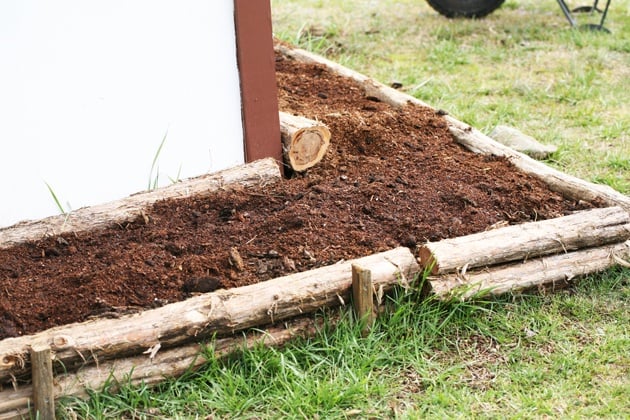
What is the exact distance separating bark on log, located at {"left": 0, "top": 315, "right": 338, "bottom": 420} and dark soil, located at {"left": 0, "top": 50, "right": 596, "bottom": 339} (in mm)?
261

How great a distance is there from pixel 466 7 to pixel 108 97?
5.11m

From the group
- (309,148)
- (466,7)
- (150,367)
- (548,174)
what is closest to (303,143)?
(309,148)

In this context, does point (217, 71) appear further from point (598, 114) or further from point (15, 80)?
point (598, 114)

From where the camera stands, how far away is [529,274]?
3.95 meters

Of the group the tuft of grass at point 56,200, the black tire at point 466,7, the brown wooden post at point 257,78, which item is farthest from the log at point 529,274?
the black tire at point 466,7

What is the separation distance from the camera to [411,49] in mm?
7805

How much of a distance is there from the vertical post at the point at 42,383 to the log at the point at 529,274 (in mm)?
1542

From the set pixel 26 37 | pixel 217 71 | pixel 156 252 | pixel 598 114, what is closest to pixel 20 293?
pixel 156 252

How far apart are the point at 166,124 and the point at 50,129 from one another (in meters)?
0.58

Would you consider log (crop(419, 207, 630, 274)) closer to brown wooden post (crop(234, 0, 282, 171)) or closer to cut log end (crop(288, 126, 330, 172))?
cut log end (crop(288, 126, 330, 172))

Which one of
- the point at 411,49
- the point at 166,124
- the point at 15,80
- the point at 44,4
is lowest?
the point at 411,49

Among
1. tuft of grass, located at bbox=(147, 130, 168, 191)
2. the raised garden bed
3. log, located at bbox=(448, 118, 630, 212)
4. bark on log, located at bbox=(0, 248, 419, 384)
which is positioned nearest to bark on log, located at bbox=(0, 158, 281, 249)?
the raised garden bed

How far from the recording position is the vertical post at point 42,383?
121 inches

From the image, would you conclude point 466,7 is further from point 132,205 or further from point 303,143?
point 132,205
